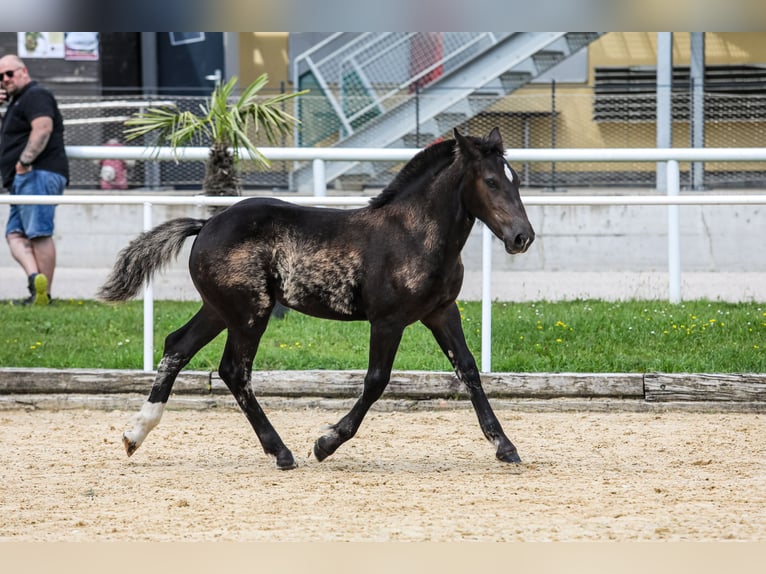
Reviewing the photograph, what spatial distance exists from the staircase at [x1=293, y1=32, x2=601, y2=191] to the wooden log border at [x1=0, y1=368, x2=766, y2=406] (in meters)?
6.32

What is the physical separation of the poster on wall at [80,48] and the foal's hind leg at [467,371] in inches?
459

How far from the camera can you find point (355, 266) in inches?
205

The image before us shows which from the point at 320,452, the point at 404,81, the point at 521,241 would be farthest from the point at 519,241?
the point at 404,81

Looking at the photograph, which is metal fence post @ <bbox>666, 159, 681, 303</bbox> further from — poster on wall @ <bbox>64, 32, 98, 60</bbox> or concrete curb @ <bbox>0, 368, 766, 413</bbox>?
poster on wall @ <bbox>64, 32, 98, 60</bbox>

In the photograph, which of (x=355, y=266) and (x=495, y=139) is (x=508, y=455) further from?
(x=495, y=139)

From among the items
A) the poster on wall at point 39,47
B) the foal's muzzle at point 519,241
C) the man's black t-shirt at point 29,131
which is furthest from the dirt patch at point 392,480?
the poster on wall at point 39,47

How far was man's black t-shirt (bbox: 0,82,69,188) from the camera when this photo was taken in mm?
9523

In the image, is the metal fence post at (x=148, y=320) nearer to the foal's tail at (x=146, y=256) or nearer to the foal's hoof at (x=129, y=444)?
the foal's tail at (x=146, y=256)

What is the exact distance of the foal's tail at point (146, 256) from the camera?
18.1 ft

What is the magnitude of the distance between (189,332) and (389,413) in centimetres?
190

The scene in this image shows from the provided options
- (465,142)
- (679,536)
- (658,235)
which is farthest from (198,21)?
(658,235)

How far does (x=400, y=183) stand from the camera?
17.5ft

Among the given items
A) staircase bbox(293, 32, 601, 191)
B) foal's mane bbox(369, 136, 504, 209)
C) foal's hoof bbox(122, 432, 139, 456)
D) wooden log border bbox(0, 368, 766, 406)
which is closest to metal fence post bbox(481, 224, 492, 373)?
wooden log border bbox(0, 368, 766, 406)

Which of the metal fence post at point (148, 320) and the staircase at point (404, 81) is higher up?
the staircase at point (404, 81)
